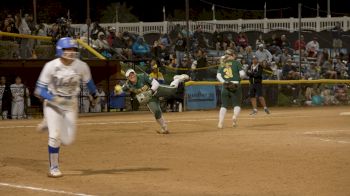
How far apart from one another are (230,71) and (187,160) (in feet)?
24.0

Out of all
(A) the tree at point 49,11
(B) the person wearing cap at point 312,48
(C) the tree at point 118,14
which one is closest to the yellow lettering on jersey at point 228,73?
(B) the person wearing cap at point 312,48

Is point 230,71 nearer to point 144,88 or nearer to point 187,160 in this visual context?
point 144,88

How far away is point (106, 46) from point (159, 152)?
51.7 feet

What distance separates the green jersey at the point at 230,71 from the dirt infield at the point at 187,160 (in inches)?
56.9

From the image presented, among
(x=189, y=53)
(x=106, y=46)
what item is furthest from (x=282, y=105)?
(x=106, y=46)

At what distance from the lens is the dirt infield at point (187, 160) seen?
10.4m

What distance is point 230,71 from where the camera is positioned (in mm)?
20359

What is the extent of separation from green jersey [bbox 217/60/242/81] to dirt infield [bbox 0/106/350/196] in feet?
4.74

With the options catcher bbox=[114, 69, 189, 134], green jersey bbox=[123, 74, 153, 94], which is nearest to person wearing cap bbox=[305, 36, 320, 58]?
catcher bbox=[114, 69, 189, 134]

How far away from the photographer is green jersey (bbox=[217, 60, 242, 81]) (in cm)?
2033

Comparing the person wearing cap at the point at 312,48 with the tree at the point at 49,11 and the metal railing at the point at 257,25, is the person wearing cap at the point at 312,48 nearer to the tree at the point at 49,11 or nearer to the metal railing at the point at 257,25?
the metal railing at the point at 257,25

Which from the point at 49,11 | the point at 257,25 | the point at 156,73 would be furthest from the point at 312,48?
the point at 49,11

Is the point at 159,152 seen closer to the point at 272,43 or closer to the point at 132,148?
the point at 132,148

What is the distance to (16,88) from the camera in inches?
1013
